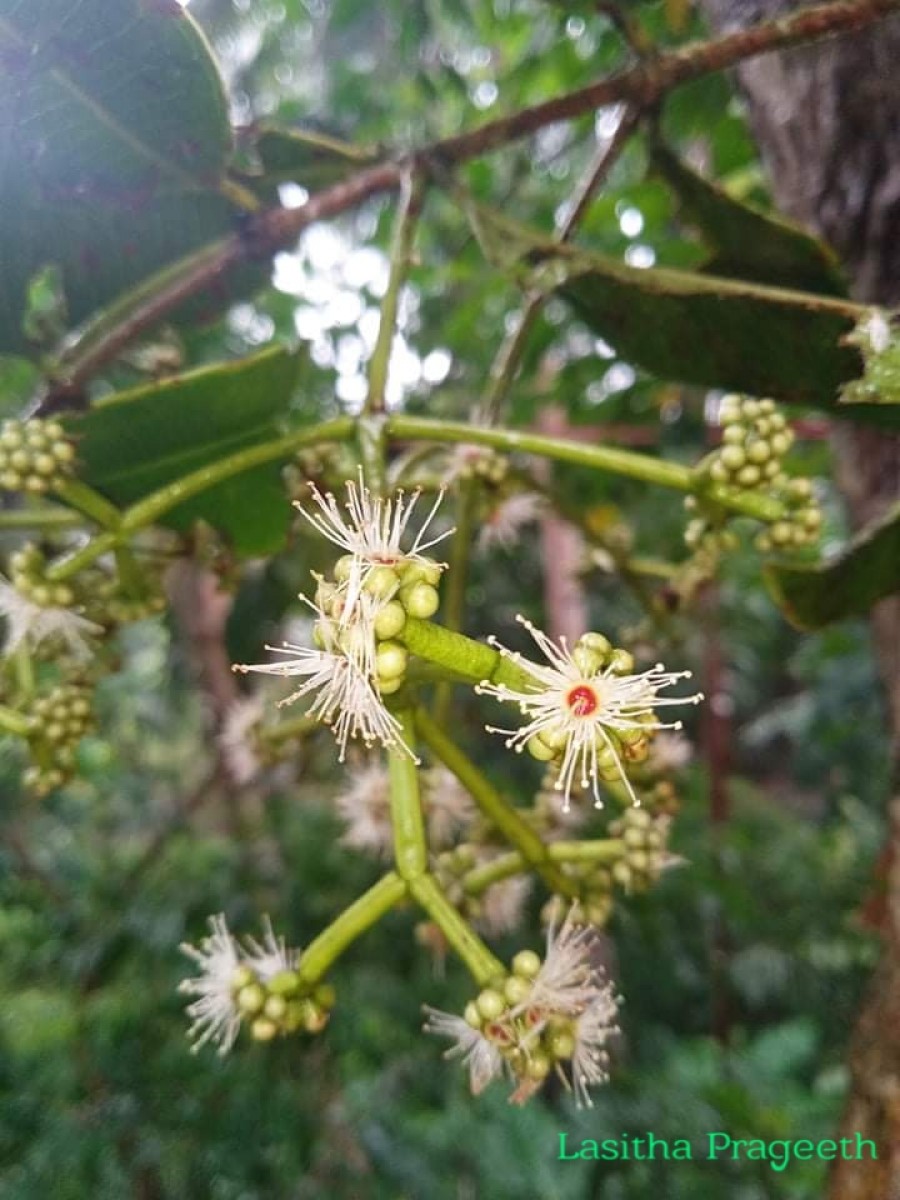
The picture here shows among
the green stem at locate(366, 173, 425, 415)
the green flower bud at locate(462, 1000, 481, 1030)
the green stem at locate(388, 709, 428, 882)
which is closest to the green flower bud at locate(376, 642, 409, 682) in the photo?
the green stem at locate(388, 709, 428, 882)

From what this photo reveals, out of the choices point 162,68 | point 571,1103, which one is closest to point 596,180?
point 162,68

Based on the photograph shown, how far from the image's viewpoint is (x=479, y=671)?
1.51ft

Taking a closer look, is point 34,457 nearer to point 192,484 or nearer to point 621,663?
point 192,484

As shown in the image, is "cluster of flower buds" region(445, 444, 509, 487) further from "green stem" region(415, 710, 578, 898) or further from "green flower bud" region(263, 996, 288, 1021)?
"green flower bud" region(263, 996, 288, 1021)

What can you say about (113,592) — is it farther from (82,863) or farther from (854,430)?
(82,863)

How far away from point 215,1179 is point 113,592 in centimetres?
76

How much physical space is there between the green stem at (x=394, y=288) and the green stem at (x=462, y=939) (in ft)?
1.13

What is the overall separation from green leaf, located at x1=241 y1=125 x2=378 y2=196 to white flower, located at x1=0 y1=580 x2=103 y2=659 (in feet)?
1.76

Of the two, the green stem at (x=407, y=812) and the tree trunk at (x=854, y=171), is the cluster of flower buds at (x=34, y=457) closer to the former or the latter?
the green stem at (x=407, y=812)

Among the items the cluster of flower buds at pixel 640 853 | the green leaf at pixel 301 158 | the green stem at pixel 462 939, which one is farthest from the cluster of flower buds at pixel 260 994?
the green leaf at pixel 301 158

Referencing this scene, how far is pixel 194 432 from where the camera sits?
0.76 m

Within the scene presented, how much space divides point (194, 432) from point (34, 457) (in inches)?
4.5

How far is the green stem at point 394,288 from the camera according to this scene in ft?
2.44

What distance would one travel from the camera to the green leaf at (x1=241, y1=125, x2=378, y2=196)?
106 centimetres
